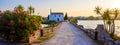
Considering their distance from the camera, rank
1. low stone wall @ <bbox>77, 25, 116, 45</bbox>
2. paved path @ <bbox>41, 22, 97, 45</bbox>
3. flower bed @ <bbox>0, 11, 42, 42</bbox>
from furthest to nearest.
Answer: paved path @ <bbox>41, 22, 97, 45</bbox>
flower bed @ <bbox>0, 11, 42, 42</bbox>
low stone wall @ <bbox>77, 25, 116, 45</bbox>

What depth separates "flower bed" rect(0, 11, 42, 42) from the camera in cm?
1434

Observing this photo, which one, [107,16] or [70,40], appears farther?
[107,16]

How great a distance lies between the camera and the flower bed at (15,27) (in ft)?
47.0

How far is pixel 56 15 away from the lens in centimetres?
12875

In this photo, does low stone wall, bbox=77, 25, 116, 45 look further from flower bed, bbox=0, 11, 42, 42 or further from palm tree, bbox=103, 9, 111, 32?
palm tree, bbox=103, 9, 111, 32

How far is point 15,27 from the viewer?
47.2 feet

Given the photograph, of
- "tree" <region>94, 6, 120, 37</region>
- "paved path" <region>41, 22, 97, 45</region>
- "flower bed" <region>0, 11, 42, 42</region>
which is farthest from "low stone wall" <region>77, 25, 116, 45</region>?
"tree" <region>94, 6, 120, 37</region>

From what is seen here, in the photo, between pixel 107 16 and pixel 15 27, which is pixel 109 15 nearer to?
pixel 107 16

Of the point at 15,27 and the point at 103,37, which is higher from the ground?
the point at 15,27

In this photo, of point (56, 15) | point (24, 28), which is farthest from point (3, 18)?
point (56, 15)

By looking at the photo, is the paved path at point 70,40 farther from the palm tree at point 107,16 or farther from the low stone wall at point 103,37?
the palm tree at point 107,16

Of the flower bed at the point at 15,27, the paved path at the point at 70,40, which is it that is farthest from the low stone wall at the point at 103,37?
the flower bed at the point at 15,27

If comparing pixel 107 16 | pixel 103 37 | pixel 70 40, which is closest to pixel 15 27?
pixel 70 40

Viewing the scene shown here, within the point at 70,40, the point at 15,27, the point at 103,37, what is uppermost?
the point at 15,27
